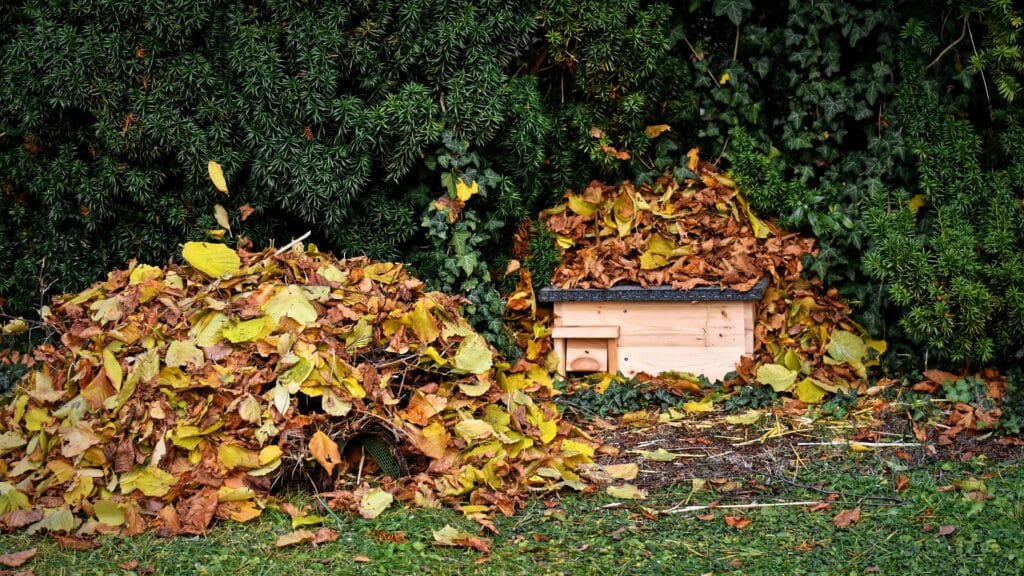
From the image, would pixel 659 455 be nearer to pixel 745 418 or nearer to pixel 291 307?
pixel 745 418

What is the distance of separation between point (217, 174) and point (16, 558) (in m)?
2.08

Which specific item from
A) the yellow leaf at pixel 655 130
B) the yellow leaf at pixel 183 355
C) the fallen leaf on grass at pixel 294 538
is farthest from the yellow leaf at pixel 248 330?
the yellow leaf at pixel 655 130

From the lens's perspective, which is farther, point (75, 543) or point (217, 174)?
point (217, 174)

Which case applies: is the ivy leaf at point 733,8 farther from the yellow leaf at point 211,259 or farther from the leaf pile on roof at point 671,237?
the yellow leaf at point 211,259

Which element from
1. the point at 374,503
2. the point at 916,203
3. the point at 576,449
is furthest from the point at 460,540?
the point at 916,203

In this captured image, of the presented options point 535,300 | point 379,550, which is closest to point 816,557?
point 379,550

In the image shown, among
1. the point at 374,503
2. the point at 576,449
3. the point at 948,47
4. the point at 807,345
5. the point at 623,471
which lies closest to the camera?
the point at 374,503

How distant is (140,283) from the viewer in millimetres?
4301

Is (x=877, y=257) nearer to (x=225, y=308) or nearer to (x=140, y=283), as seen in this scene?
(x=225, y=308)

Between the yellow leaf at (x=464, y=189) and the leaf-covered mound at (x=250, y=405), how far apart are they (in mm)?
659

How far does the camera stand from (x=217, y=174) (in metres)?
4.75

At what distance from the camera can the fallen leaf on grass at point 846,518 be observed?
11.5 ft

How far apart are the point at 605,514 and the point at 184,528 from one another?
151 cm

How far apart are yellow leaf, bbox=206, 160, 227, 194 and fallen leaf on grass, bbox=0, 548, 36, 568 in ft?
6.56
